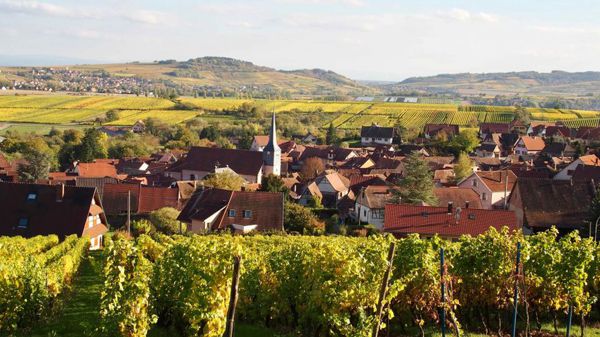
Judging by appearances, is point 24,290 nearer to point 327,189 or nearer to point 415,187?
point 415,187

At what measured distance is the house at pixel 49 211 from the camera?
3412 centimetres

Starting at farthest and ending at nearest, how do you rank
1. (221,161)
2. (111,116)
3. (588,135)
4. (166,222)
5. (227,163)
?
(111,116), (588,135), (221,161), (227,163), (166,222)

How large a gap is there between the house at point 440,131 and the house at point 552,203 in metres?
51.3

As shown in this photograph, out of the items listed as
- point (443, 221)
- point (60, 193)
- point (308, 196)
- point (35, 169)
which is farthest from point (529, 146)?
point (60, 193)

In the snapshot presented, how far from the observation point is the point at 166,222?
4062cm

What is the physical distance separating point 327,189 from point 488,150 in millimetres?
38302

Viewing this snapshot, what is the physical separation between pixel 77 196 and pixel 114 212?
1073cm

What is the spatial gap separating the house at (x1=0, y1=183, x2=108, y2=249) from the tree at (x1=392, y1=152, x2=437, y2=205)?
22.8 metres

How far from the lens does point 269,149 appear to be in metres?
71.1

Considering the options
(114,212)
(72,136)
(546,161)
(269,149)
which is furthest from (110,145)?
(546,161)

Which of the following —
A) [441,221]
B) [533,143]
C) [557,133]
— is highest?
[557,133]

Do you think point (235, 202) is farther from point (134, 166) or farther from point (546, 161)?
point (546, 161)

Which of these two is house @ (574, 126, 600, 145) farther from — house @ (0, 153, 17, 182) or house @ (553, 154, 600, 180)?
house @ (0, 153, 17, 182)

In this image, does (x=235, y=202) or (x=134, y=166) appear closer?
(x=235, y=202)
